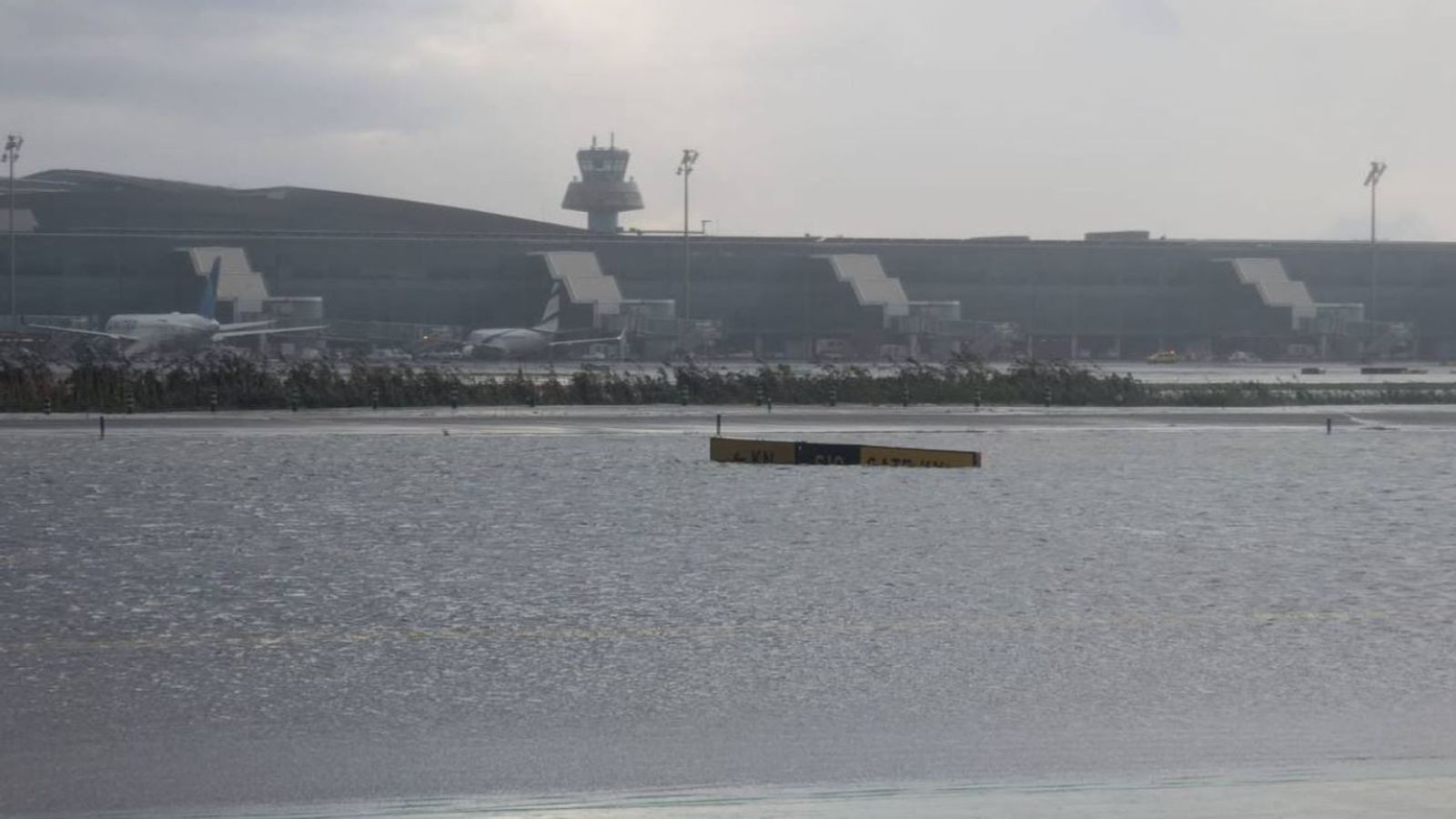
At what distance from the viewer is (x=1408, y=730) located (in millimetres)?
10305

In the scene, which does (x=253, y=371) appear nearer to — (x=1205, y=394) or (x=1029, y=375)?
(x=1029, y=375)

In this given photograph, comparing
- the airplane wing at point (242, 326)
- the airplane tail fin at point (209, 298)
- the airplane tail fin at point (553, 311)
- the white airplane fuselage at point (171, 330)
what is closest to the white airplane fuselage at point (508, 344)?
the airplane tail fin at point (553, 311)

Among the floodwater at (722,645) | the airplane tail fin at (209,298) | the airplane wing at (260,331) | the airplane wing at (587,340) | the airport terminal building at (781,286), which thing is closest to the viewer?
the floodwater at (722,645)

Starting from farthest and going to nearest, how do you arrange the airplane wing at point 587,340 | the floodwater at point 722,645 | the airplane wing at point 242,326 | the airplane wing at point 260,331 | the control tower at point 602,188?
1. the control tower at point 602,188
2. the airplane wing at point 587,340
3. the airplane wing at point 242,326
4. the airplane wing at point 260,331
5. the floodwater at point 722,645

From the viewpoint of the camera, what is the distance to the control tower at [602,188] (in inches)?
6742

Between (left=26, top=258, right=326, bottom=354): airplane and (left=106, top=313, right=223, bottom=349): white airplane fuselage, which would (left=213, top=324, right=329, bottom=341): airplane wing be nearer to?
(left=26, top=258, right=326, bottom=354): airplane

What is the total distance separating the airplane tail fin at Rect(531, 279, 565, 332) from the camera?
109 m

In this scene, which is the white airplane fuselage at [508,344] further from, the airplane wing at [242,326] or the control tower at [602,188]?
the control tower at [602,188]

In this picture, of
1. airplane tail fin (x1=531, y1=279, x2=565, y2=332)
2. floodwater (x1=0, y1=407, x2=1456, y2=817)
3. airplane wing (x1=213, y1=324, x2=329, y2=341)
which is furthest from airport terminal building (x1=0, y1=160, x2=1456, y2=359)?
floodwater (x1=0, y1=407, x2=1456, y2=817)

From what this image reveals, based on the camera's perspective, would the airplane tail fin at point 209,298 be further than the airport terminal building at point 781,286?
No

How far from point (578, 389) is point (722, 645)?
44109mm

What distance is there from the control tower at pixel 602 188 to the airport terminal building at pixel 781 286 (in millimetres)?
43048

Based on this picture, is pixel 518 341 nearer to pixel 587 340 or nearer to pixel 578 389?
pixel 587 340

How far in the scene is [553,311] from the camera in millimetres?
109688
